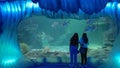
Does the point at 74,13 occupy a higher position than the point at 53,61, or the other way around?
the point at 74,13

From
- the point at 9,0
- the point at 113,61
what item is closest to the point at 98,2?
the point at 113,61

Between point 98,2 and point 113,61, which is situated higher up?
point 98,2

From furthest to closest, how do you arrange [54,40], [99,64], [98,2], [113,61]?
[54,40]
[99,64]
[113,61]
[98,2]

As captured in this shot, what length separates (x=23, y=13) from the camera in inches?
499

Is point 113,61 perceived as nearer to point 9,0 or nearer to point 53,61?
point 53,61

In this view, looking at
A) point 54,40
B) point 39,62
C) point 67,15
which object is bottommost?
point 54,40

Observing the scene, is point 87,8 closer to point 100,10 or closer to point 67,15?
point 100,10

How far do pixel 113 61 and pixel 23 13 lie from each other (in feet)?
14.7

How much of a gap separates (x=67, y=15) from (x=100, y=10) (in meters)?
1.70

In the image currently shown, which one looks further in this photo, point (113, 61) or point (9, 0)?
point (113, 61)

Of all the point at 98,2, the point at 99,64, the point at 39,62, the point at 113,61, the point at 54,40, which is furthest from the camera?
the point at 54,40

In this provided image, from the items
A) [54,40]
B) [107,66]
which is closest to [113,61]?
[107,66]

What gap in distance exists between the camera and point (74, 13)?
1216 centimetres

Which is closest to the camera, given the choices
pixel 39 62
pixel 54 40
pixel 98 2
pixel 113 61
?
pixel 98 2
